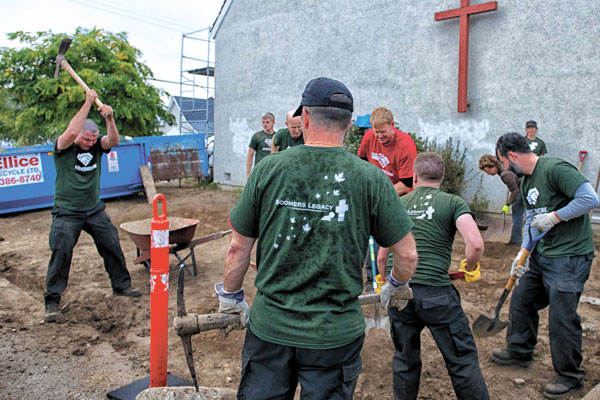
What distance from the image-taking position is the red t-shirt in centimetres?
467

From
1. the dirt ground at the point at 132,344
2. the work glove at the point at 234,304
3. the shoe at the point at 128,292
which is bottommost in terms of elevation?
the dirt ground at the point at 132,344

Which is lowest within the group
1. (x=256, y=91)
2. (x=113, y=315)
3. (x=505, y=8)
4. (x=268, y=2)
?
(x=113, y=315)

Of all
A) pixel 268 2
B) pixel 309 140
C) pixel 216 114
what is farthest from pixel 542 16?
pixel 216 114

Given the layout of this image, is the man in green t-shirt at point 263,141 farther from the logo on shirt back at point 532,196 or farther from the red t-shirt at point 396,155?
the logo on shirt back at point 532,196

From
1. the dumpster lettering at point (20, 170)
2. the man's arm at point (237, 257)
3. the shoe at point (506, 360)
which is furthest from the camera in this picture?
the dumpster lettering at point (20, 170)

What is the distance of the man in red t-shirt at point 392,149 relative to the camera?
14.7 feet

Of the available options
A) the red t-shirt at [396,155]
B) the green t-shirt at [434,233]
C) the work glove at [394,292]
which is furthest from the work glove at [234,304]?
the red t-shirt at [396,155]

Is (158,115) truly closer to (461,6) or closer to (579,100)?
(461,6)

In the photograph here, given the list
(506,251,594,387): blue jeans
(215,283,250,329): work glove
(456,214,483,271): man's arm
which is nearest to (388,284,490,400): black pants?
(456,214,483,271): man's arm

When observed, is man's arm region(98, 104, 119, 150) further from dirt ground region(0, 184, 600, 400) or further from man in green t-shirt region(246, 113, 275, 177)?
man in green t-shirt region(246, 113, 275, 177)

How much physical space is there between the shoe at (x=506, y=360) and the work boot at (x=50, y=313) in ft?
13.2

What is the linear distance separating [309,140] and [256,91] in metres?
11.7

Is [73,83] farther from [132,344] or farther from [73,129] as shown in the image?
[132,344]

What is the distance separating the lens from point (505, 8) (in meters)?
8.56
